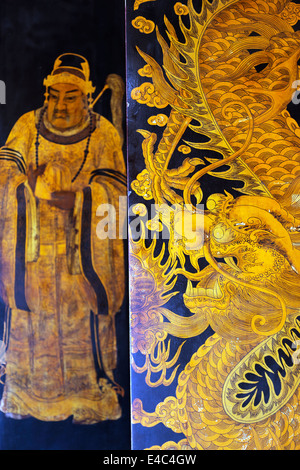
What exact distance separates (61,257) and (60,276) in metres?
0.12

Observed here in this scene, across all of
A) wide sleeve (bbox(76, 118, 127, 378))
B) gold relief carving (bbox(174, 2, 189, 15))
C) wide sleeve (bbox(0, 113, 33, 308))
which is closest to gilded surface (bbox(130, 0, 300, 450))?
gold relief carving (bbox(174, 2, 189, 15))

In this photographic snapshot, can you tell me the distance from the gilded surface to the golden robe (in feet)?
2.67

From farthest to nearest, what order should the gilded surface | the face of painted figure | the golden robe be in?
the face of painted figure < the golden robe < the gilded surface

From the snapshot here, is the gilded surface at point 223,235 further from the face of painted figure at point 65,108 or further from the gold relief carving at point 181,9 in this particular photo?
the face of painted figure at point 65,108

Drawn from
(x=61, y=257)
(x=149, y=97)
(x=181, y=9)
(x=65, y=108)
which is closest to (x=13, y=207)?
(x=61, y=257)

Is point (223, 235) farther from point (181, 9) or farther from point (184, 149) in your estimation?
point (181, 9)

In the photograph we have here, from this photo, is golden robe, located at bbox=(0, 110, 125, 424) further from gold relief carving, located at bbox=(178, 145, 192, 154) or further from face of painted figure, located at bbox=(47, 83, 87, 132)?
gold relief carving, located at bbox=(178, 145, 192, 154)

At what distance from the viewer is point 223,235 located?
1.59 metres

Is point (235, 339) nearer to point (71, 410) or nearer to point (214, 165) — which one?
point (214, 165)

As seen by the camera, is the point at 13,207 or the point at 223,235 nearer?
the point at 223,235

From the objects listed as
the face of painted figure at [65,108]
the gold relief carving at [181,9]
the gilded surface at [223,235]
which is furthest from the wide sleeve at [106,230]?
the gold relief carving at [181,9]

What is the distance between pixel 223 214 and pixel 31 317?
4.64 ft

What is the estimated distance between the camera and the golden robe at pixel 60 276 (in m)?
2.27

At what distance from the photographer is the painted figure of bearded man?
7.45 ft
